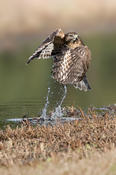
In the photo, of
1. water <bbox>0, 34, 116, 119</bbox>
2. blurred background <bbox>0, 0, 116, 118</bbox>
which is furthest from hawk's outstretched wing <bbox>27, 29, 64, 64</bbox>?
blurred background <bbox>0, 0, 116, 118</bbox>

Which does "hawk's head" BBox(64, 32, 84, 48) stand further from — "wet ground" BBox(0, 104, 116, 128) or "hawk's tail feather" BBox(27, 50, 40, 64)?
"wet ground" BBox(0, 104, 116, 128)

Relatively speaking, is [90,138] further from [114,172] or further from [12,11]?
[12,11]

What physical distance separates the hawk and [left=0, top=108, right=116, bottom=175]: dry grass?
177 cm

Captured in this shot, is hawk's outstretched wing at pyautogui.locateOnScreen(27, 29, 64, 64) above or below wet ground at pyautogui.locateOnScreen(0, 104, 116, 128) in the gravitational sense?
above

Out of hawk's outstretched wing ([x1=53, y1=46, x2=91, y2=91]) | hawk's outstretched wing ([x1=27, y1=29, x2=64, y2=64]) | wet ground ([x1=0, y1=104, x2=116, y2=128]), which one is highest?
hawk's outstretched wing ([x1=27, y1=29, x2=64, y2=64])

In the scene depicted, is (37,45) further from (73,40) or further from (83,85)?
(73,40)

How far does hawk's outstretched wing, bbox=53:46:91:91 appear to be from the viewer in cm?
1240

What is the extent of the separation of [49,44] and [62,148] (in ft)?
12.7

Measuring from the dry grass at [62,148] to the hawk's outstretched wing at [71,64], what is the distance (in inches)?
69.0

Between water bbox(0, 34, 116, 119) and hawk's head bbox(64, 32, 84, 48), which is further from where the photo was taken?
water bbox(0, 34, 116, 119)

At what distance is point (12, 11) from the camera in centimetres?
4622

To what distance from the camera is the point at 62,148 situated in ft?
29.8

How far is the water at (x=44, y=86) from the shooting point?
1473 centimetres

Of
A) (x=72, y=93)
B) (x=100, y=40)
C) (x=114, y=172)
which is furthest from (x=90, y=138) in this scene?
(x=100, y=40)
